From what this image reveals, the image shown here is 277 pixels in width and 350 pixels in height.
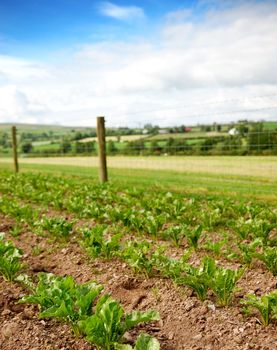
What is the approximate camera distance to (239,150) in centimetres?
1288

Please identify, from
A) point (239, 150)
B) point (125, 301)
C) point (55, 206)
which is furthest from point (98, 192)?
point (125, 301)

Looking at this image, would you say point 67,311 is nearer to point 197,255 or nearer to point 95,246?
point 95,246

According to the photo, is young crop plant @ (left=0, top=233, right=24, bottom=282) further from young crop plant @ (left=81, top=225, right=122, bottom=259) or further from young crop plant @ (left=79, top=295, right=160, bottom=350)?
young crop plant @ (left=79, top=295, right=160, bottom=350)

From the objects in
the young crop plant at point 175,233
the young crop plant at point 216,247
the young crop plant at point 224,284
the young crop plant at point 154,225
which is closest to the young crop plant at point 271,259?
the young crop plant at point 216,247

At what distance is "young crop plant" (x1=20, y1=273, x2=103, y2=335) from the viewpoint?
362 cm

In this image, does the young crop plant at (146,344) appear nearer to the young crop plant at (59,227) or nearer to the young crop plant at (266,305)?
the young crop plant at (266,305)

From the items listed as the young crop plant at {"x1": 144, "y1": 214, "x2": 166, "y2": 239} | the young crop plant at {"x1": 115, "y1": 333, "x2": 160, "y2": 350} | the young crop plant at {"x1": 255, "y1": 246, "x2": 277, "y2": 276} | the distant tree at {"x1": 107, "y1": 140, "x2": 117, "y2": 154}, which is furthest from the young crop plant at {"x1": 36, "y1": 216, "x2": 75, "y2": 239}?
the distant tree at {"x1": 107, "y1": 140, "x2": 117, "y2": 154}

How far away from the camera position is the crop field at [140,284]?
3.62 m

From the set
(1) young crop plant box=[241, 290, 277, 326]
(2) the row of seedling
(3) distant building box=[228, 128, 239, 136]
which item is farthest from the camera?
(3) distant building box=[228, 128, 239, 136]

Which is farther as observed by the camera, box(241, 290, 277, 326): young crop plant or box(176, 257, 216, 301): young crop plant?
box(176, 257, 216, 301): young crop plant

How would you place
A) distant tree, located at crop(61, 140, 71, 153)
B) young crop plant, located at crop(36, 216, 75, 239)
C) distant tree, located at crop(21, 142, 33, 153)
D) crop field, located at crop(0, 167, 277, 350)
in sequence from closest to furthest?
1. crop field, located at crop(0, 167, 277, 350)
2. young crop plant, located at crop(36, 216, 75, 239)
3. distant tree, located at crop(61, 140, 71, 153)
4. distant tree, located at crop(21, 142, 33, 153)

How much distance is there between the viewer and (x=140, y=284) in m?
5.00

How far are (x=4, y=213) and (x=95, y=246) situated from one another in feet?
13.7

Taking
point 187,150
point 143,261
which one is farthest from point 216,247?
point 187,150
